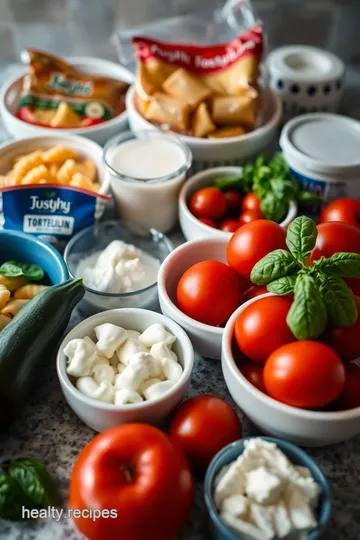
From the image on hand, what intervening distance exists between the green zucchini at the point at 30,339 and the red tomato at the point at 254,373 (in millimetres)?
270

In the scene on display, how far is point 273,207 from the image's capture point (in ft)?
3.56

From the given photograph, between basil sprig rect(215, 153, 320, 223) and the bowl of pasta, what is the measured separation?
35 cm

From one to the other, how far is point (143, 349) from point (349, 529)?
1.15 ft

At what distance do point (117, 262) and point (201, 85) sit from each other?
0.45 m

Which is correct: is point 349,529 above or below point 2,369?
below

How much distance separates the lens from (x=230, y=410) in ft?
2.73

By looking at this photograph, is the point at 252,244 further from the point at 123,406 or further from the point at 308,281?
the point at 123,406

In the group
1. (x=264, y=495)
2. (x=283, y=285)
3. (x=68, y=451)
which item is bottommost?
(x=68, y=451)

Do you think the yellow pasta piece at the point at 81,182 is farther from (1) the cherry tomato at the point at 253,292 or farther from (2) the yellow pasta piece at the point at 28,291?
(1) the cherry tomato at the point at 253,292

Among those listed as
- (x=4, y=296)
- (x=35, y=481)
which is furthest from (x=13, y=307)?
(x=35, y=481)

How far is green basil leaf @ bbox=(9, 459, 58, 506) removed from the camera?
754 mm

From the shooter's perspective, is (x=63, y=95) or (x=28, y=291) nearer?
(x=28, y=291)

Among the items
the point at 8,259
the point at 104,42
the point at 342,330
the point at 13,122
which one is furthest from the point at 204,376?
the point at 104,42

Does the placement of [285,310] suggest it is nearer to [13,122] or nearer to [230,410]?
[230,410]
